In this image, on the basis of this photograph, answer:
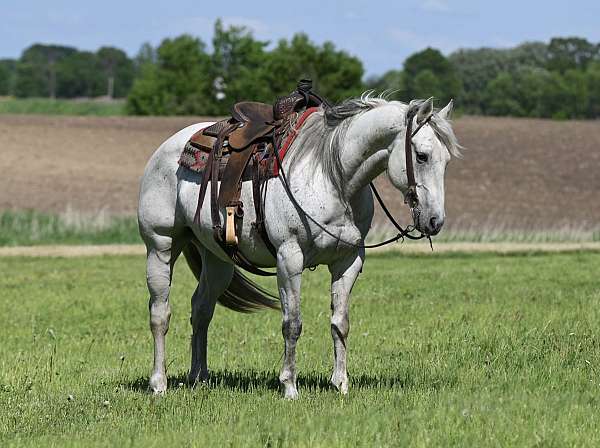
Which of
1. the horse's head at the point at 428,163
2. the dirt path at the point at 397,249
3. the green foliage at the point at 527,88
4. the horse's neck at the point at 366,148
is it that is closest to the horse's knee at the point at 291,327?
the horse's neck at the point at 366,148

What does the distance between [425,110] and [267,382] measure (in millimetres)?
2776

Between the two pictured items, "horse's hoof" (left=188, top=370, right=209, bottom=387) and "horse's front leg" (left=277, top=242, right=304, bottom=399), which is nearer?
"horse's front leg" (left=277, top=242, right=304, bottom=399)

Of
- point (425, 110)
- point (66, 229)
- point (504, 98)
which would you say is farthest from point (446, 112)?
point (504, 98)

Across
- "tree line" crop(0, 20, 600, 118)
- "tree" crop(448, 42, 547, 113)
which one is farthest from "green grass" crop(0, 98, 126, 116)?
"tree" crop(448, 42, 547, 113)

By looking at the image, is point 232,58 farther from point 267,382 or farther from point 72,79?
point 72,79

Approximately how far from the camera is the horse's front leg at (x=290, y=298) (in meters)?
8.11

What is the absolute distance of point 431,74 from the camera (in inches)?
4156

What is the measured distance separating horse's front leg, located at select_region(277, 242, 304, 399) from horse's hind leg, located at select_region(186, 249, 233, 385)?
1.49 m

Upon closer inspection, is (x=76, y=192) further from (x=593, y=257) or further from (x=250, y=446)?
(x=250, y=446)

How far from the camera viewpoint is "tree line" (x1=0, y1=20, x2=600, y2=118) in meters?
64.9

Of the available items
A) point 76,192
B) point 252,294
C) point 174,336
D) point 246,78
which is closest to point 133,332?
point 174,336

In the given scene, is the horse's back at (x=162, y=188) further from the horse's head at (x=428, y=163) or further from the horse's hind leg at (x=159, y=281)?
the horse's head at (x=428, y=163)

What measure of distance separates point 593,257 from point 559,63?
107855mm

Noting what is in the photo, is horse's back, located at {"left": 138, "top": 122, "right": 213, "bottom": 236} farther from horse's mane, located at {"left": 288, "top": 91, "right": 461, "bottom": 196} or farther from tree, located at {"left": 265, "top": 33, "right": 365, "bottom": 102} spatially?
tree, located at {"left": 265, "top": 33, "right": 365, "bottom": 102}
